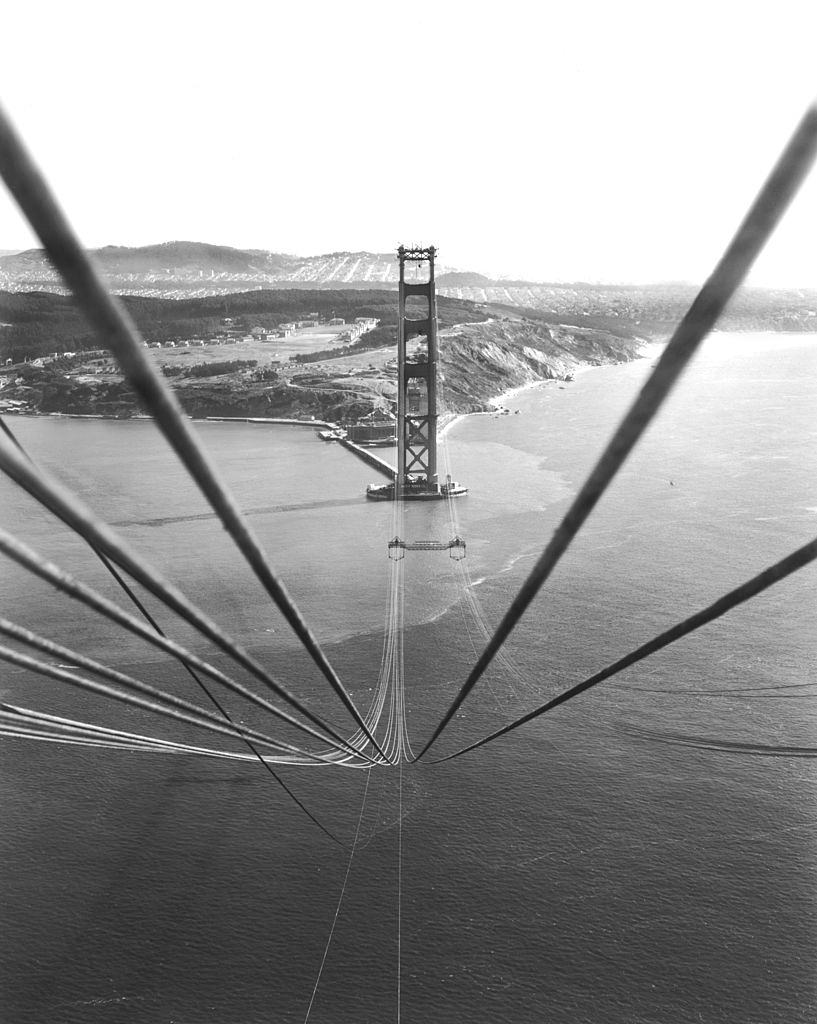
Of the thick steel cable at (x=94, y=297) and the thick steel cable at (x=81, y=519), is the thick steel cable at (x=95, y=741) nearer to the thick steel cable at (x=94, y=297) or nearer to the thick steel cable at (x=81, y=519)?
the thick steel cable at (x=81, y=519)

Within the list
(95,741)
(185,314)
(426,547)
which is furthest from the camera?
(185,314)

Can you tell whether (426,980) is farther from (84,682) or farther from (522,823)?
(84,682)

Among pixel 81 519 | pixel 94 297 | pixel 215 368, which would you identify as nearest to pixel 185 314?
pixel 215 368

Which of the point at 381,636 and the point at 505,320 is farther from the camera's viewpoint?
the point at 505,320

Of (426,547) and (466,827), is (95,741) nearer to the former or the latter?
(466,827)

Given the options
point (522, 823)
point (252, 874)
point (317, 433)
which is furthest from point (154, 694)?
point (317, 433)

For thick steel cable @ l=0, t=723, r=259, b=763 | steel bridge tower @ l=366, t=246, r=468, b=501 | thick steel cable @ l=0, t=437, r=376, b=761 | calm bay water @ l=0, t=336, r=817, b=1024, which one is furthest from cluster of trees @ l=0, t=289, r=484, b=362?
thick steel cable @ l=0, t=437, r=376, b=761

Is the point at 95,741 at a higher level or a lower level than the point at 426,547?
higher
